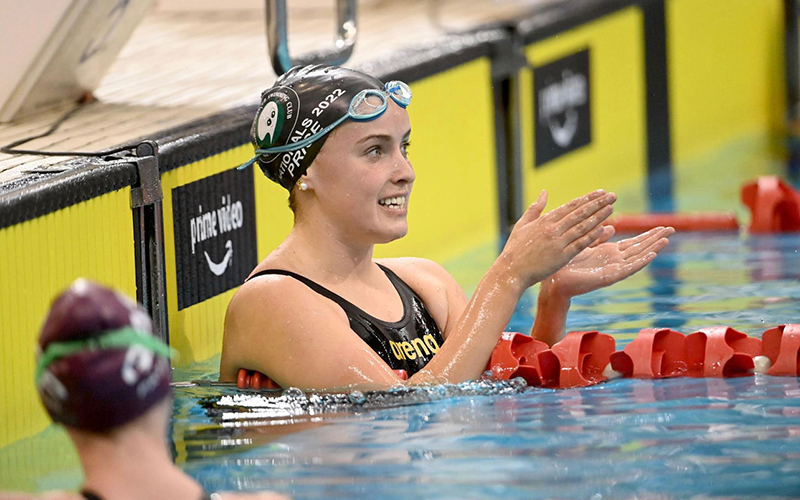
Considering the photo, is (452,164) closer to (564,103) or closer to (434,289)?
(564,103)

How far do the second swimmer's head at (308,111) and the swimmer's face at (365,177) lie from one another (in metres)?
0.03

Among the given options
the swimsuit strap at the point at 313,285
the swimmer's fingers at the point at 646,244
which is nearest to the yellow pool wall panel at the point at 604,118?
the swimmer's fingers at the point at 646,244

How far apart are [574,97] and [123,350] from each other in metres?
6.37

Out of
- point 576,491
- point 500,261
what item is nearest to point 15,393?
point 500,261

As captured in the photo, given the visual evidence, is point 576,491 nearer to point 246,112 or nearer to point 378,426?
point 378,426

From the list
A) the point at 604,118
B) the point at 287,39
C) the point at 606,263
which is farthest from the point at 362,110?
the point at 604,118

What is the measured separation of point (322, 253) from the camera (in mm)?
3936

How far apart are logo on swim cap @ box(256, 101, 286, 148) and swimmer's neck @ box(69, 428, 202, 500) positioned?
1948 millimetres

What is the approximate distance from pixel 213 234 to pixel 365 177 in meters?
1.24

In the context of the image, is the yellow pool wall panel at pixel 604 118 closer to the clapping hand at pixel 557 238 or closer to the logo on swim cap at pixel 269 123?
the logo on swim cap at pixel 269 123

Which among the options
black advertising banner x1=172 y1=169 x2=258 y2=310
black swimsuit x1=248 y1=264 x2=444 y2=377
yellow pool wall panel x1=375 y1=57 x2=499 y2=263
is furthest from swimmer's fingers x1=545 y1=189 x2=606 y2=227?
yellow pool wall panel x1=375 y1=57 x2=499 y2=263

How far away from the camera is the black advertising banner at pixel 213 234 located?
4.74m

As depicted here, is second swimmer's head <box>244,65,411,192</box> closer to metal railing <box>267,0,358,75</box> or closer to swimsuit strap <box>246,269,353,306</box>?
swimsuit strap <box>246,269,353,306</box>

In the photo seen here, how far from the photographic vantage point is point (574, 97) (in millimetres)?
8117
